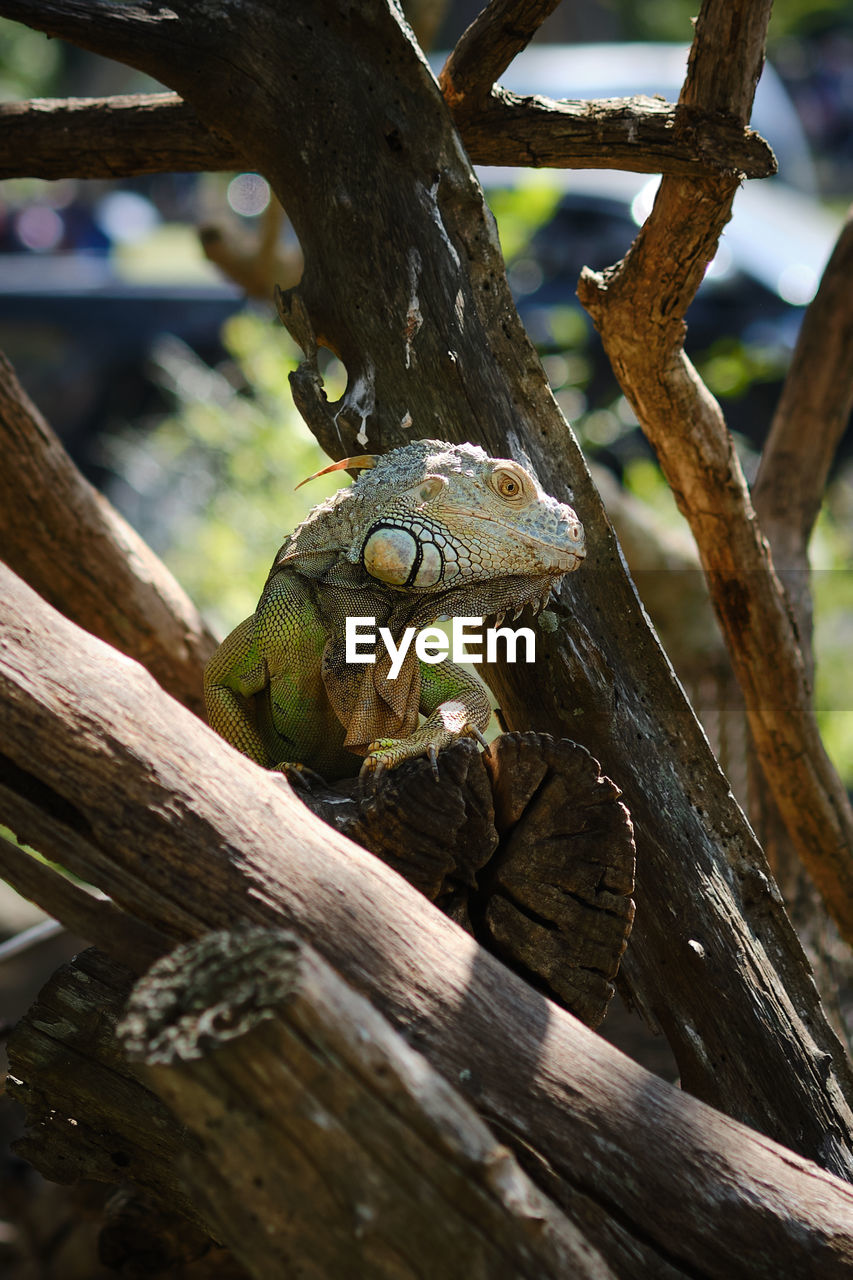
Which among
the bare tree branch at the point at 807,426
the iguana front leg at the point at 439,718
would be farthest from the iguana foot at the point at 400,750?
the bare tree branch at the point at 807,426

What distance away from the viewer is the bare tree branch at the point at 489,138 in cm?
288

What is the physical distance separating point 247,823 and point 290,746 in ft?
2.26

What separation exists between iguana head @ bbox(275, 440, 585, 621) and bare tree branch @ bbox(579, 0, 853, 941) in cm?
117

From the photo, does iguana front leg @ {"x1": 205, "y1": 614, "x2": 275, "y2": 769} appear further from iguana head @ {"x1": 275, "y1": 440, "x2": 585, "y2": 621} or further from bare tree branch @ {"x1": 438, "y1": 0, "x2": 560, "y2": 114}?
bare tree branch @ {"x1": 438, "y1": 0, "x2": 560, "y2": 114}

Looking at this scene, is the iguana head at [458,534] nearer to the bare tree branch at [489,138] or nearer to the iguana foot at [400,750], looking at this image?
the iguana foot at [400,750]

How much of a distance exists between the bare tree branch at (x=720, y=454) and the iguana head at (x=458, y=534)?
3.84ft

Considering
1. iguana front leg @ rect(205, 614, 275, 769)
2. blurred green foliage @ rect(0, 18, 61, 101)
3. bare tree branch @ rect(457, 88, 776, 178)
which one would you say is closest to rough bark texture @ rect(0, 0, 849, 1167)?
bare tree branch @ rect(457, 88, 776, 178)

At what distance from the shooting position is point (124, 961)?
1.83 m

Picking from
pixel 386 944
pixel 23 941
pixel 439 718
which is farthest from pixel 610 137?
pixel 23 941

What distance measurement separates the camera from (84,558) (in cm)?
411

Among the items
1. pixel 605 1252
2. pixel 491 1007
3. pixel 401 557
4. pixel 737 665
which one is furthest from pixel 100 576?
pixel 605 1252

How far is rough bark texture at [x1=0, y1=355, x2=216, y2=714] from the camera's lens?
3926 millimetres

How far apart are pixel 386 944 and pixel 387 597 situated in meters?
0.84

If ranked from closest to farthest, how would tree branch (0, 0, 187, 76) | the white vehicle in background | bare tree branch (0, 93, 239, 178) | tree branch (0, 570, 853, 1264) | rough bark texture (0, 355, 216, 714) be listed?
tree branch (0, 570, 853, 1264)
tree branch (0, 0, 187, 76)
bare tree branch (0, 93, 239, 178)
rough bark texture (0, 355, 216, 714)
the white vehicle in background
